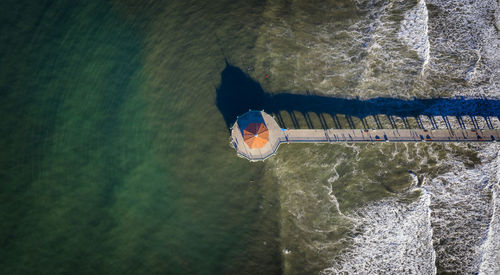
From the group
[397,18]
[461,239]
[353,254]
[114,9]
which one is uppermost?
[114,9]

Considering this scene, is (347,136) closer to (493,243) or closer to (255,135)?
(255,135)

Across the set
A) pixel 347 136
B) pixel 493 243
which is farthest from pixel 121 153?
pixel 493 243

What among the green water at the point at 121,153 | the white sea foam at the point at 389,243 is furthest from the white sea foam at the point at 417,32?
the green water at the point at 121,153

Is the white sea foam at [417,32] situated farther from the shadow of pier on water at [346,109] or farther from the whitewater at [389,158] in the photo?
the shadow of pier on water at [346,109]

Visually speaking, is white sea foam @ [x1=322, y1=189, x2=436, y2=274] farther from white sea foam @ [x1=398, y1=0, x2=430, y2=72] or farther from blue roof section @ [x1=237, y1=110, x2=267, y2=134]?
white sea foam @ [x1=398, y1=0, x2=430, y2=72]

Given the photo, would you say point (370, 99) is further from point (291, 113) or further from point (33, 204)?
point (33, 204)

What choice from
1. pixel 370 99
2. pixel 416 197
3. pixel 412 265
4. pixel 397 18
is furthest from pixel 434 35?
pixel 412 265

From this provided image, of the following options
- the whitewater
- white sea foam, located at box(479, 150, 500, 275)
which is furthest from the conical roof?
white sea foam, located at box(479, 150, 500, 275)
